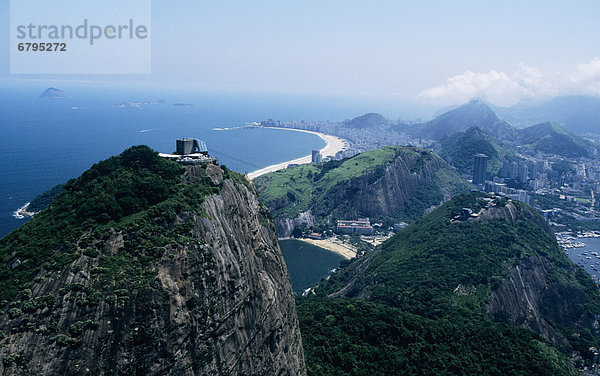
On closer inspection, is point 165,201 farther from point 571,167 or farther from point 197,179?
point 571,167

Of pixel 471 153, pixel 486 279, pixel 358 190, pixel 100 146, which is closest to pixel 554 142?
pixel 471 153

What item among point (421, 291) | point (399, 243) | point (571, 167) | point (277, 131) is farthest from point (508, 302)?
point (277, 131)

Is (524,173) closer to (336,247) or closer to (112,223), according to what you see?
(336,247)

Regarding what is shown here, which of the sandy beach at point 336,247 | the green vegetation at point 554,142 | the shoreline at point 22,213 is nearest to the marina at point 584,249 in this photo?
the sandy beach at point 336,247

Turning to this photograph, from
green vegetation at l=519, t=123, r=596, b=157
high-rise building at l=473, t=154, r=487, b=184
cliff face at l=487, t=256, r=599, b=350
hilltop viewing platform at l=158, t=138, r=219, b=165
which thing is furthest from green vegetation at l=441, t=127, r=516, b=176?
hilltop viewing platform at l=158, t=138, r=219, b=165

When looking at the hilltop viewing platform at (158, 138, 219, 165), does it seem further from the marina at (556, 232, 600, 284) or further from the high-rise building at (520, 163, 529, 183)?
the high-rise building at (520, 163, 529, 183)

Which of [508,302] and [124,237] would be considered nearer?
[124,237]

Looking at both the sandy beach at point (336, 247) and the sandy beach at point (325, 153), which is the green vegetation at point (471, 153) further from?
the sandy beach at point (336, 247)

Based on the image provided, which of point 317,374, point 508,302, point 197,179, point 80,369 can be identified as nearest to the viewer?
point 80,369
